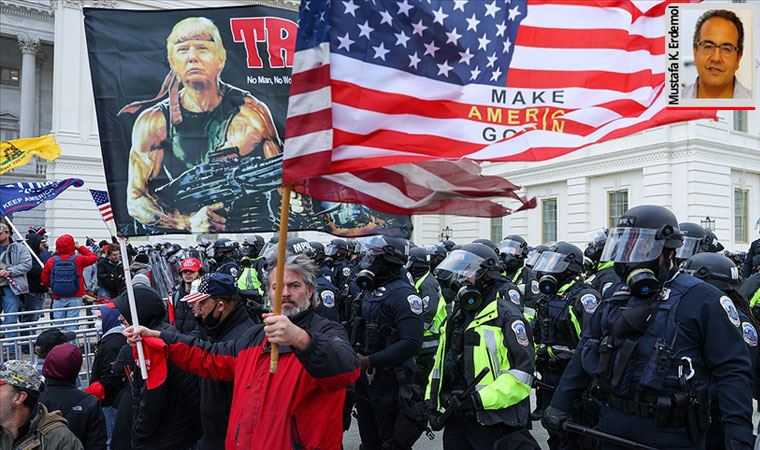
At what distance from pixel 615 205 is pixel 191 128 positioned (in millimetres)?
26285

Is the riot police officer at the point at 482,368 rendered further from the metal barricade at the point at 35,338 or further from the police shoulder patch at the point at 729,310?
the metal barricade at the point at 35,338

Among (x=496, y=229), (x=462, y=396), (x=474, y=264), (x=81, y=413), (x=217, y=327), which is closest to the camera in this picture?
(x=81, y=413)

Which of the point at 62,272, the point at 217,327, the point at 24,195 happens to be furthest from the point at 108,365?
the point at 24,195

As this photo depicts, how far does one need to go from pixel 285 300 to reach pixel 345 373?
58cm

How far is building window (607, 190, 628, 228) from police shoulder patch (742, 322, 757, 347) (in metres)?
23.4

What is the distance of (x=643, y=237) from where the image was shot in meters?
3.79

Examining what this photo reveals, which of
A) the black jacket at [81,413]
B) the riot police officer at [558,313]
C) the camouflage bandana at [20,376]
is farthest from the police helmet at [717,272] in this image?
the camouflage bandana at [20,376]

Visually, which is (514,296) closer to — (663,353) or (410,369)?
(410,369)

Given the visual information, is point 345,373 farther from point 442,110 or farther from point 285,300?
point 442,110

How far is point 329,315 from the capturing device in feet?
23.4

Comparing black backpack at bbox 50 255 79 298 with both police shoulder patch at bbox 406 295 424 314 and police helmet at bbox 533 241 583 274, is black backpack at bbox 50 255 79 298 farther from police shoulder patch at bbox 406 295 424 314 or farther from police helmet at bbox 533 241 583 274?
police helmet at bbox 533 241 583 274

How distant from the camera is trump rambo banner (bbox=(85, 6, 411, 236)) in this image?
3467 millimetres

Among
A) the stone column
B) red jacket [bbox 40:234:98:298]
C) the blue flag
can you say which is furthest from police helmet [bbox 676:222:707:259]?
the stone column

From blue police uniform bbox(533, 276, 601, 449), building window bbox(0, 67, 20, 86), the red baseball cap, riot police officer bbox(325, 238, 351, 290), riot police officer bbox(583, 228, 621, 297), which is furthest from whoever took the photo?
building window bbox(0, 67, 20, 86)
